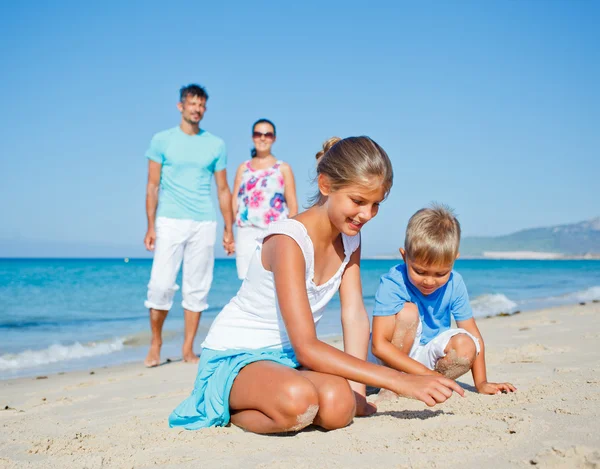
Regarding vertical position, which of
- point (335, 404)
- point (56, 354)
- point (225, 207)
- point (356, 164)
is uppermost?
point (356, 164)

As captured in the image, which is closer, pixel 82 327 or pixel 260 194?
pixel 260 194

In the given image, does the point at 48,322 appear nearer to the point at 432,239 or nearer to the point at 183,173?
the point at 183,173

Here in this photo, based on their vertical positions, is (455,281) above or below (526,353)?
above

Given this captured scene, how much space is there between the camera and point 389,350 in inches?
123

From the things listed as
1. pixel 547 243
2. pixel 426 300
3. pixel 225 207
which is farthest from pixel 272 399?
pixel 547 243

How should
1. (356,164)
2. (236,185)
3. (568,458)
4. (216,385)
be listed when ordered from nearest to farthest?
1. (568,458)
2. (356,164)
3. (216,385)
4. (236,185)

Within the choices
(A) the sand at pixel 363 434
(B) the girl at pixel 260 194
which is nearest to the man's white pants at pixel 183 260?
(B) the girl at pixel 260 194

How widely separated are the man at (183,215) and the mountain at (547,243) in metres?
127

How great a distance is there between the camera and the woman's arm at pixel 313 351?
2322mm

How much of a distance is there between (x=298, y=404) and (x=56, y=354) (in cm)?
520

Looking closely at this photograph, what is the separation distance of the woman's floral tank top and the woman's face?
8.0 inches

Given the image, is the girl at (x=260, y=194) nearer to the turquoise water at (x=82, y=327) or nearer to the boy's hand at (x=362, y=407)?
the turquoise water at (x=82, y=327)

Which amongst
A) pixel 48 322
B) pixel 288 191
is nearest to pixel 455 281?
pixel 288 191

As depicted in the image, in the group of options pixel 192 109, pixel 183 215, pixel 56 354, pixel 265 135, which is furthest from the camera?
pixel 56 354
